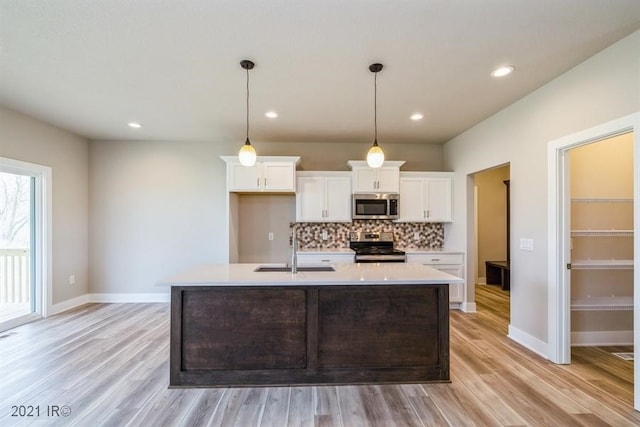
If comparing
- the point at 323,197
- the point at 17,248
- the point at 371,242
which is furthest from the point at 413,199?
the point at 17,248

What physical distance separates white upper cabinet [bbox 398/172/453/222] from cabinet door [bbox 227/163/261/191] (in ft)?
7.45

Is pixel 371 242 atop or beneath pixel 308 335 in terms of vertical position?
atop

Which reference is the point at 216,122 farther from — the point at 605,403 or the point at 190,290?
the point at 605,403

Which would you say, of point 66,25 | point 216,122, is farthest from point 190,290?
point 216,122

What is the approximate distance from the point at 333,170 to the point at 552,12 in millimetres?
3453

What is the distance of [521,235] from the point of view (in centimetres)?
329

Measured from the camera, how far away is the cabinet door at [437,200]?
481 centimetres

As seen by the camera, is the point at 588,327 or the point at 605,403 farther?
the point at 588,327

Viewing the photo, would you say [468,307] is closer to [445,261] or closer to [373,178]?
[445,261]

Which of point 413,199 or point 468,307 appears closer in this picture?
A: point 468,307

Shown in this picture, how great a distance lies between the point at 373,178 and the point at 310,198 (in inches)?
40.4

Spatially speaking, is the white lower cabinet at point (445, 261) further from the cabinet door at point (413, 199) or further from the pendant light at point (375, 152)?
the pendant light at point (375, 152)

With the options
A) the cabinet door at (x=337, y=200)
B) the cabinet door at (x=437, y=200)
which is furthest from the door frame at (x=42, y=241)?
the cabinet door at (x=437, y=200)

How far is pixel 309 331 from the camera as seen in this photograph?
243 centimetres
